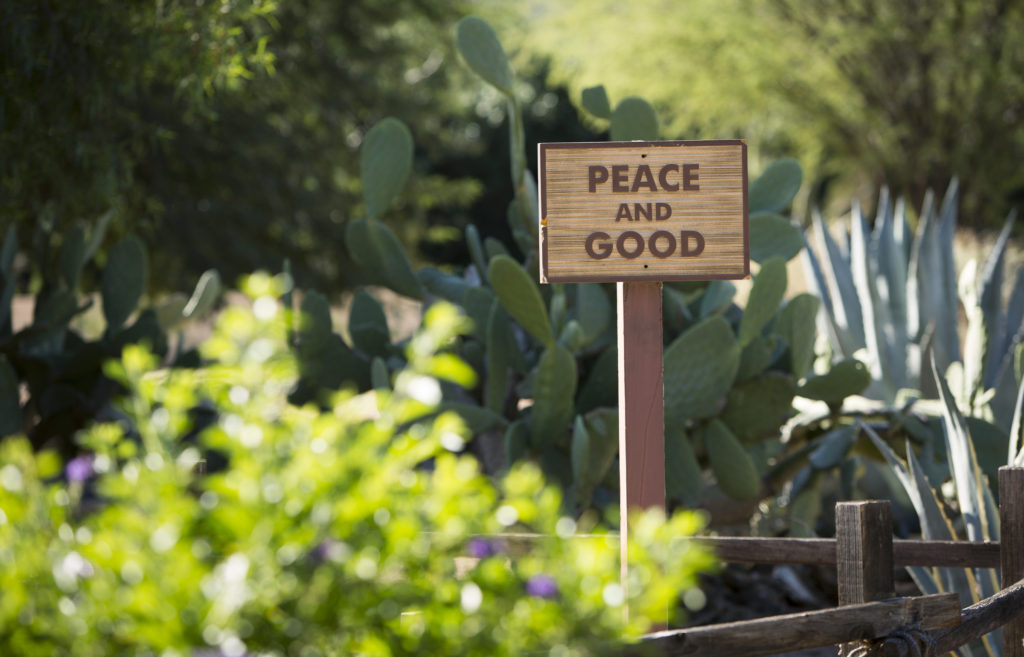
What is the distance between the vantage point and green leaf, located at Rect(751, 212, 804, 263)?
3996 millimetres

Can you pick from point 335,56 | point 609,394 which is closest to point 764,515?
point 609,394


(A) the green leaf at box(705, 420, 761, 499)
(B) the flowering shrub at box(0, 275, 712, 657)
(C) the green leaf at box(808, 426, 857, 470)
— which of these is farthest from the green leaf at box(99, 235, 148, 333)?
(B) the flowering shrub at box(0, 275, 712, 657)

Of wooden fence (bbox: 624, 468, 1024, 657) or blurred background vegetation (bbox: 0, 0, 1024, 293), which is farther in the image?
blurred background vegetation (bbox: 0, 0, 1024, 293)

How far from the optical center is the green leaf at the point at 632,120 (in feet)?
12.9

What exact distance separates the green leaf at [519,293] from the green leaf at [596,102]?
84 centimetres

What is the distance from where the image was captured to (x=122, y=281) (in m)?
4.64

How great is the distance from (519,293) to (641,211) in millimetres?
1053

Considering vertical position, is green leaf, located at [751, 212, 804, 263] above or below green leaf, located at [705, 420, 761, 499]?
above

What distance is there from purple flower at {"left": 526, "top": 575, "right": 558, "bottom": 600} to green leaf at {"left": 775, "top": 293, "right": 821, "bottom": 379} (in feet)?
9.50

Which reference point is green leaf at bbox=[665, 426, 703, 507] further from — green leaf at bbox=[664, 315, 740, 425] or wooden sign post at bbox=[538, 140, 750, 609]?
wooden sign post at bbox=[538, 140, 750, 609]

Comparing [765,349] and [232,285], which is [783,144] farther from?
[765,349]

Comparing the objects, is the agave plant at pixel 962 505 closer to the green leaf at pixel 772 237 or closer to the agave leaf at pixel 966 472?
the agave leaf at pixel 966 472

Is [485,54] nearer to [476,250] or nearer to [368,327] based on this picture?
[476,250]

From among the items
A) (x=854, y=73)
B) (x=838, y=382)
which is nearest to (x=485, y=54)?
(x=838, y=382)
